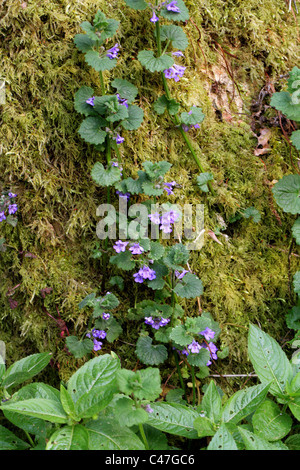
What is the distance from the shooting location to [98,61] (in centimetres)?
245

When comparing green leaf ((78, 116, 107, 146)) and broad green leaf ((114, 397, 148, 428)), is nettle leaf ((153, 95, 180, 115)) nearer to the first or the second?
green leaf ((78, 116, 107, 146))

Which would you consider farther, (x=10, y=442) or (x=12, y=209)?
(x=12, y=209)

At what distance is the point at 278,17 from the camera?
3.32 metres

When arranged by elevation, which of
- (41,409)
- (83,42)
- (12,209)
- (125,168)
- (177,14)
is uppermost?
(177,14)

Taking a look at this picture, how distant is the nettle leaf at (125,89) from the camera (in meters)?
2.65

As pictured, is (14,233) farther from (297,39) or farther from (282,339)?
(297,39)

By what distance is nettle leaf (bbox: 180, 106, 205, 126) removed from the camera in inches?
109

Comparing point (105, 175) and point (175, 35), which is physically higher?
point (175, 35)

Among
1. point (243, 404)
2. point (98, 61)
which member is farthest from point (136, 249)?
point (98, 61)

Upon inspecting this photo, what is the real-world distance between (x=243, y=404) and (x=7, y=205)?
182 centimetres

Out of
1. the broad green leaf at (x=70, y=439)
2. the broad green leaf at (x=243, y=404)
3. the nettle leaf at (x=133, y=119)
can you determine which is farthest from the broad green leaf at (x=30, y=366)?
the nettle leaf at (x=133, y=119)

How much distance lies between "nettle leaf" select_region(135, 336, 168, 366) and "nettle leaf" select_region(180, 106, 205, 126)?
4.69 feet

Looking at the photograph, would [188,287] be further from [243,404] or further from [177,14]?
[177,14]

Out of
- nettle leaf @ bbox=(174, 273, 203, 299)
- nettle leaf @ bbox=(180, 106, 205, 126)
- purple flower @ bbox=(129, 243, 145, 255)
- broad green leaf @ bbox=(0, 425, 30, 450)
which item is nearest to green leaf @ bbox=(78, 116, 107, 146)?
nettle leaf @ bbox=(180, 106, 205, 126)
